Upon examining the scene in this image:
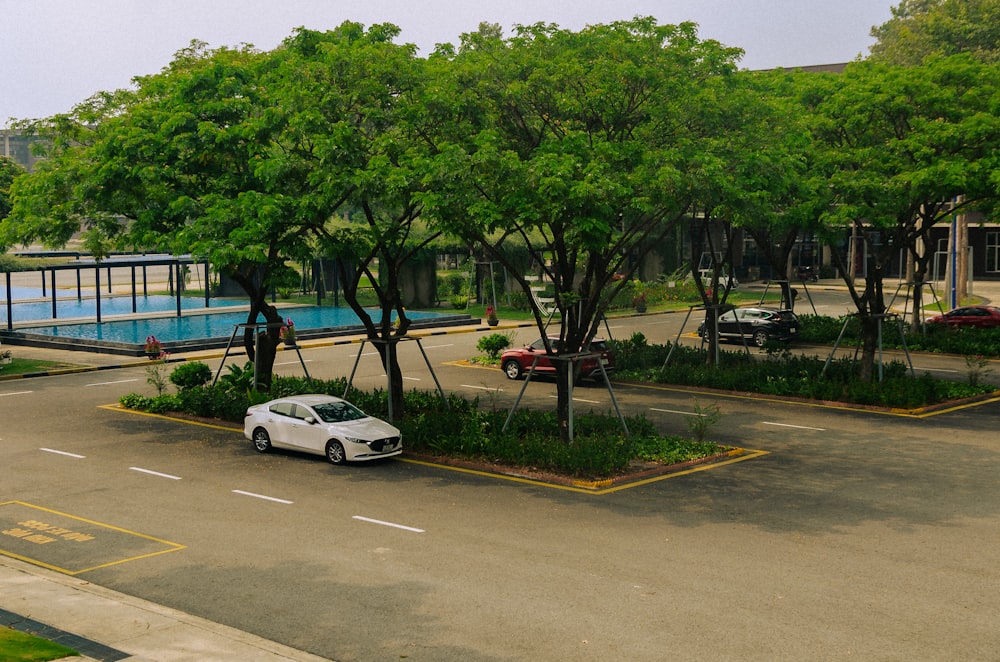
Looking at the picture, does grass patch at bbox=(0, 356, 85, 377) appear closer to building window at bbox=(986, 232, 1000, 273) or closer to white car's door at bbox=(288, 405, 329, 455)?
white car's door at bbox=(288, 405, 329, 455)

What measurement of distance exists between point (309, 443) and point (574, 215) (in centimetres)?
823

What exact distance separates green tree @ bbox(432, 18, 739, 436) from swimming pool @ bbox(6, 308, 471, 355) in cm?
2271

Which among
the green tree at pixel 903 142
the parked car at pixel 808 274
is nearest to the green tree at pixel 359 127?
the green tree at pixel 903 142

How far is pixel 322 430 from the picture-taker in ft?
85.9

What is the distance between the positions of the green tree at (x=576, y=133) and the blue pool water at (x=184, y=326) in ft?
85.3

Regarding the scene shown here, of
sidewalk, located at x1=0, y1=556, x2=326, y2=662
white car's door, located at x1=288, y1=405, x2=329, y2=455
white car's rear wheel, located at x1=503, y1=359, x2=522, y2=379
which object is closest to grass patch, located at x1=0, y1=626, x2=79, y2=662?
sidewalk, located at x1=0, y1=556, x2=326, y2=662

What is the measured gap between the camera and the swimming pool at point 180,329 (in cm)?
4897

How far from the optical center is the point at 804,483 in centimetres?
2383

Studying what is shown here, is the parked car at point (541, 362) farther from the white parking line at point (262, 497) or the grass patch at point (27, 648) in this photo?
the grass patch at point (27, 648)

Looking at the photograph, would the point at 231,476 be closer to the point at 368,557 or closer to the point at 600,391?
the point at 368,557

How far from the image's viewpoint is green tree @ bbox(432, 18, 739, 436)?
23984mm

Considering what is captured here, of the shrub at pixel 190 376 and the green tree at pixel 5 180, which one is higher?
the green tree at pixel 5 180

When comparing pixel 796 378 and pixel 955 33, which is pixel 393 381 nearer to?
pixel 796 378

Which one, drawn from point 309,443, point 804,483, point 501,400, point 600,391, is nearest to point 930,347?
point 600,391
